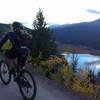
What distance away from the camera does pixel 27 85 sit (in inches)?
395

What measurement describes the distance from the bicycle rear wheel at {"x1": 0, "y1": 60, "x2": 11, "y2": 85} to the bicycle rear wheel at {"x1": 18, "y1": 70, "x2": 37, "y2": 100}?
4.34 feet

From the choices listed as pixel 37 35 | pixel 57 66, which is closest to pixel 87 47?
pixel 37 35

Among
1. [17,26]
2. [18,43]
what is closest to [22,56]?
[18,43]

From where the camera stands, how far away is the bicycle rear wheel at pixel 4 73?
11.7 metres

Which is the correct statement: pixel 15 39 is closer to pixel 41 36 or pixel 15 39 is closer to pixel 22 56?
pixel 22 56

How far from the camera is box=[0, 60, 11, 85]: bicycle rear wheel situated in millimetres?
11652

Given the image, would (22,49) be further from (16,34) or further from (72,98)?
(72,98)

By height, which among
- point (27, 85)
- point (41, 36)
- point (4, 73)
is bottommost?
point (27, 85)

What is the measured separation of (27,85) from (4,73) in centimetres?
198

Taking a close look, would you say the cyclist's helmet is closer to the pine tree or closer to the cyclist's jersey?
the cyclist's jersey

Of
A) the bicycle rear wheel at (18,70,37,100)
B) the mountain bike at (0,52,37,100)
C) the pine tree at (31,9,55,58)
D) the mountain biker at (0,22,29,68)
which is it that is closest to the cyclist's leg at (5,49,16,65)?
the mountain biker at (0,22,29,68)

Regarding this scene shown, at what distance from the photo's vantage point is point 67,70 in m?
14.5

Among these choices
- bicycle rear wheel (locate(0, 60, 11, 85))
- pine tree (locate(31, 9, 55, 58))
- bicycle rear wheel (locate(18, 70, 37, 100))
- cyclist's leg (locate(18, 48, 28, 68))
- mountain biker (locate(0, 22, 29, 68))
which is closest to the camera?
bicycle rear wheel (locate(18, 70, 37, 100))

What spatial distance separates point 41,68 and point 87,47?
17242 cm
